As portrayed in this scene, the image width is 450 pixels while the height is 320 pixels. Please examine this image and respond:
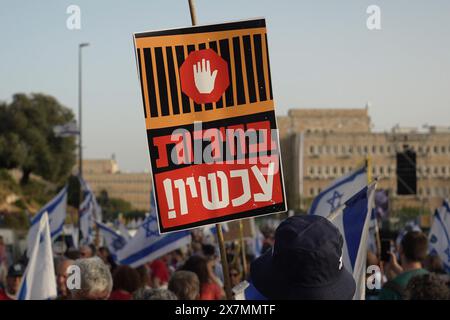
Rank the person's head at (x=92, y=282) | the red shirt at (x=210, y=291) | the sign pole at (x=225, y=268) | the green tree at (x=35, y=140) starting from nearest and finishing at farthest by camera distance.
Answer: the sign pole at (x=225, y=268) < the person's head at (x=92, y=282) < the red shirt at (x=210, y=291) < the green tree at (x=35, y=140)

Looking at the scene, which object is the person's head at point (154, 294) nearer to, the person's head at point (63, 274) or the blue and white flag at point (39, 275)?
the blue and white flag at point (39, 275)

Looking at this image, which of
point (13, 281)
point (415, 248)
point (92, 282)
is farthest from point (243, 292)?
point (13, 281)

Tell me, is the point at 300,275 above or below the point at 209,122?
below

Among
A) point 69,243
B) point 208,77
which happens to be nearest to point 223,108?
point 208,77

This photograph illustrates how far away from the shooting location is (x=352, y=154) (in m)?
119

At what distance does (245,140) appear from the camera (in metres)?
4.41

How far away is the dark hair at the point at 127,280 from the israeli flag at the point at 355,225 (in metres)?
2.19

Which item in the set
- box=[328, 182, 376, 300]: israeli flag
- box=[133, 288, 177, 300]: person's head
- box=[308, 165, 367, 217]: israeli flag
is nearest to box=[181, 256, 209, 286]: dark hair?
box=[308, 165, 367, 217]: israeli flag

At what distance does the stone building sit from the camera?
103 metres

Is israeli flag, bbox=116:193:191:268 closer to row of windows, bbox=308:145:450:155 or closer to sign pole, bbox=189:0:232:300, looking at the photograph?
sign pole, bbox=189:0:232:300

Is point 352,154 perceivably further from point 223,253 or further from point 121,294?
point 223,253

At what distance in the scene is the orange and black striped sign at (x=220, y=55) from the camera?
438 cm

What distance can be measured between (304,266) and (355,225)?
8.06 feet

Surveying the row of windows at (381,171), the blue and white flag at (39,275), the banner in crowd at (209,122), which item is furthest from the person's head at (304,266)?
the row of windows at (381,171)
